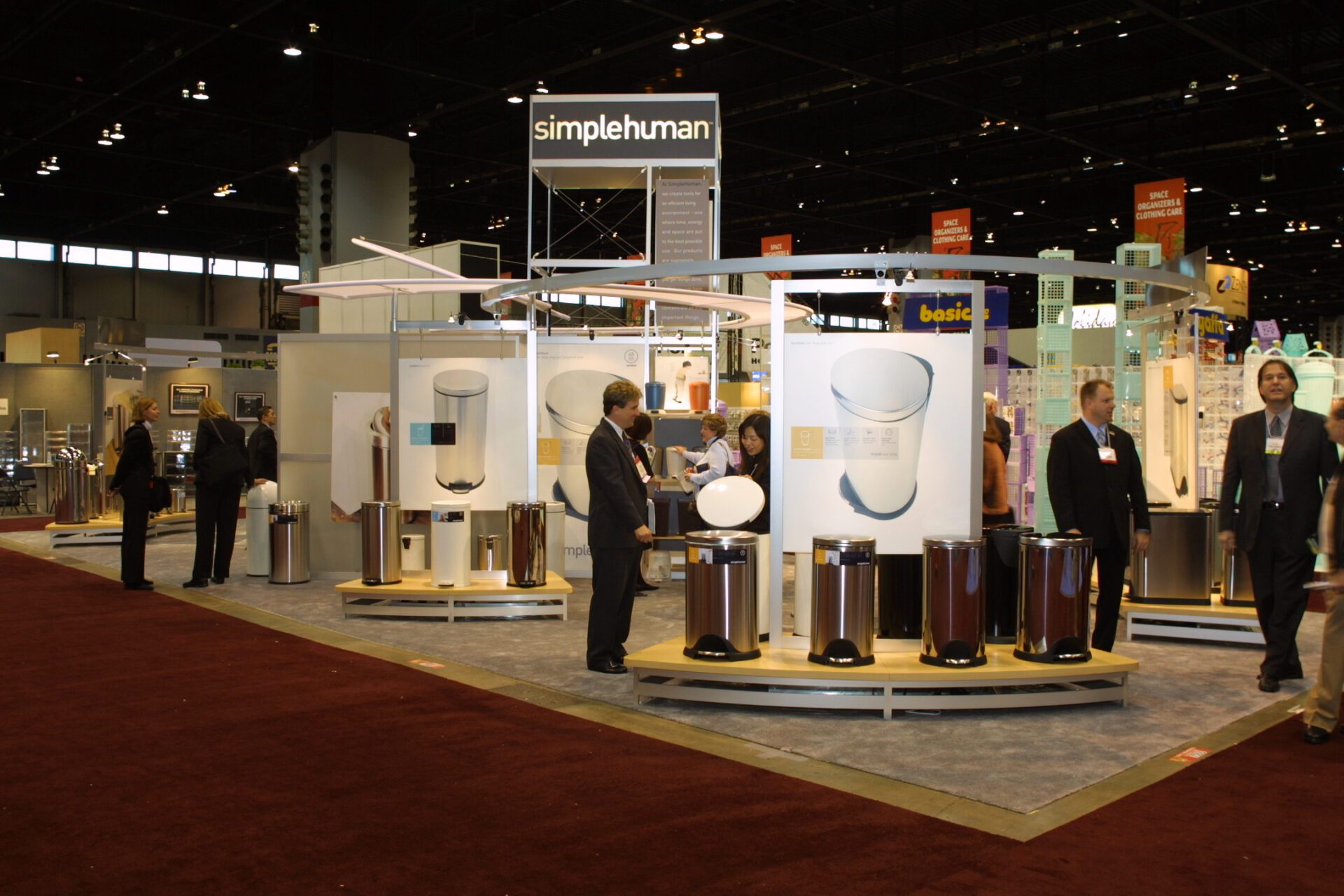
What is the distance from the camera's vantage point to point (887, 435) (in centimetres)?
500

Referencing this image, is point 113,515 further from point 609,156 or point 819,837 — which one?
point 819,837

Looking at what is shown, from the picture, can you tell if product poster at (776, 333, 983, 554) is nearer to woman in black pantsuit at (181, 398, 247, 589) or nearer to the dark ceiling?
woman in black pantsuit at (181, 398, 247, 589)

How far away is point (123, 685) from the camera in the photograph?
17.7ft

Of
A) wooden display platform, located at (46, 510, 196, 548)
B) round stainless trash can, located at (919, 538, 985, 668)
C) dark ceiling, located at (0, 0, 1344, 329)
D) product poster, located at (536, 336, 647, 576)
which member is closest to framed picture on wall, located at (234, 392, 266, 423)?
dark ceiling, located at (0, 0, 1344, 329)

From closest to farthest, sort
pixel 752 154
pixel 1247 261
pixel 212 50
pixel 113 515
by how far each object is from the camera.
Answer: pixel 113 515, pixel 212 50, pixel 752 154, pixel 1247 261

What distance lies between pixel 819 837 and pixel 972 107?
41.4 ft

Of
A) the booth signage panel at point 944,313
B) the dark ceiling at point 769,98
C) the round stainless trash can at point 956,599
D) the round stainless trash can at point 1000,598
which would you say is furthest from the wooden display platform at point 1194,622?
the dark ceiling at point 769,98

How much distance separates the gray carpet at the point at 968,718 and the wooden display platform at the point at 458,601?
77 mm

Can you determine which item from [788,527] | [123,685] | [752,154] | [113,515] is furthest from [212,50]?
[788,527]

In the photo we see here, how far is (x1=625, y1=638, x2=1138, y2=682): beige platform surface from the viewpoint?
472 cm

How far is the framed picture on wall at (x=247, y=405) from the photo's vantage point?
1692 cm

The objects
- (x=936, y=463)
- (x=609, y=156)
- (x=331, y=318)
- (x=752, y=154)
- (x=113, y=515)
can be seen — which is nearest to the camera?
(x=936, y=463)

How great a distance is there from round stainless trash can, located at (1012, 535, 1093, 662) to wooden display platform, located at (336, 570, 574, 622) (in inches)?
120

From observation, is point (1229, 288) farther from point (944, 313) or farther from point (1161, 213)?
point (944, 313)
